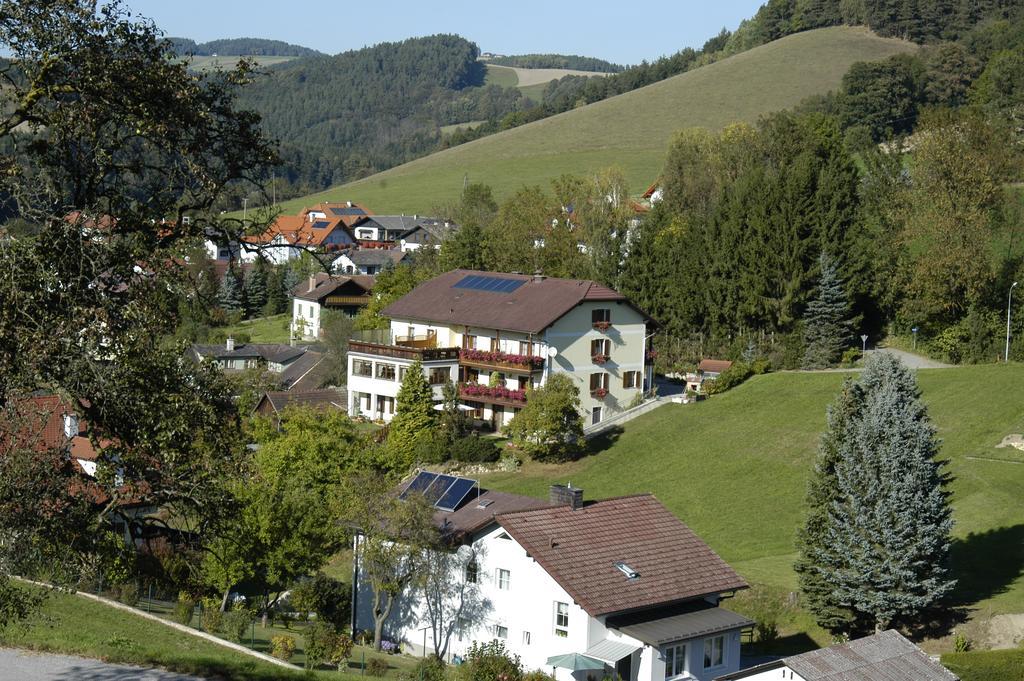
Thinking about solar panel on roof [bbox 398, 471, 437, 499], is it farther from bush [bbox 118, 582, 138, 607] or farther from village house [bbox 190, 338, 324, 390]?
village house [bbox 190, 338, 324, 390]

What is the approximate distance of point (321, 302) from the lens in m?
90.6

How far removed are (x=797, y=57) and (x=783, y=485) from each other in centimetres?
12131

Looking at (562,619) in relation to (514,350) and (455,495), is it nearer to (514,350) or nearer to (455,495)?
(455,495)

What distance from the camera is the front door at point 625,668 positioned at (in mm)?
31188

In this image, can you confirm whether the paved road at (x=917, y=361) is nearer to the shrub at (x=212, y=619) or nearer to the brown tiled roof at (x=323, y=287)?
the shrub at (x=212, y=619)

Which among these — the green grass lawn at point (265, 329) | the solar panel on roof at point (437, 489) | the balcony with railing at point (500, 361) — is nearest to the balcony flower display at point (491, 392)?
the balcony with railing at point (500, 361)

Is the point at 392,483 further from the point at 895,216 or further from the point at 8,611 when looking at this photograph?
the point at 895,216

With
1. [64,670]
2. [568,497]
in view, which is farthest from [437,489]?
[64,670]

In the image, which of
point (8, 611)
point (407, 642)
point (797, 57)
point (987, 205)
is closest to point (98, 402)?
point (8, 611)

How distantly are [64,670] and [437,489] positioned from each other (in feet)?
63.6

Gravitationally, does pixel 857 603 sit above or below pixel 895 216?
below

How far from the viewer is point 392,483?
4175 cm

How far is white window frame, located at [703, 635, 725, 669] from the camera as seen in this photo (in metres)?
32.3

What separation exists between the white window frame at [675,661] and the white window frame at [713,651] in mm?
678
